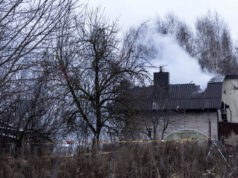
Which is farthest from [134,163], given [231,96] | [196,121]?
[231,96]

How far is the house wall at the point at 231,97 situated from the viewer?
26.9 metres

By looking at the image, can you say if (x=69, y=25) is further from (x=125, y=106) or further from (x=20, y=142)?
(x=125, y=106)

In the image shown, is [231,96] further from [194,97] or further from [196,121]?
[196,121]

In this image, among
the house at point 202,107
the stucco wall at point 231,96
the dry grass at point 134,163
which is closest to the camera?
the dry grass at point 134,163

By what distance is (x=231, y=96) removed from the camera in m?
27.3

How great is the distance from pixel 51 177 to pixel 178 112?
1710 centimetres

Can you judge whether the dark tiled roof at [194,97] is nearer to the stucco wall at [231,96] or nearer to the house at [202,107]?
the house at [202,107]

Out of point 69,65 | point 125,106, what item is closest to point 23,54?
point 69,65

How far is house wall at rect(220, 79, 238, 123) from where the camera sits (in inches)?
1058

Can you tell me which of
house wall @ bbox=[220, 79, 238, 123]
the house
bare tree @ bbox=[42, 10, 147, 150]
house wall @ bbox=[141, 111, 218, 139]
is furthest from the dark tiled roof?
bare tree @ bbox=[42, 10, 147, 150]

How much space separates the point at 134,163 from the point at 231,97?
19.2 meters

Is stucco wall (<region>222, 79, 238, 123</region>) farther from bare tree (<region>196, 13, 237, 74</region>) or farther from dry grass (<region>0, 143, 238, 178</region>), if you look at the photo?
dry grass (<region>0, 143, 238, 178</region>)

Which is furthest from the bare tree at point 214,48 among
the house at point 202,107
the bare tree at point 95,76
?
the bare tree at point 95,76

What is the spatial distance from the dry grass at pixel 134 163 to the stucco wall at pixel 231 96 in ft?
55.1
